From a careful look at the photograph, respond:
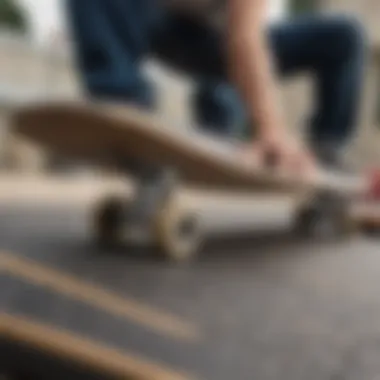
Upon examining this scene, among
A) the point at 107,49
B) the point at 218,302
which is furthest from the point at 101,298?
the point at 107,49

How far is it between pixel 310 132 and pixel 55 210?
2.16ft

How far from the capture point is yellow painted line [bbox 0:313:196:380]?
0.65 m

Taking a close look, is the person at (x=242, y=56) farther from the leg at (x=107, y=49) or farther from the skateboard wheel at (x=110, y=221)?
the skateboard wheel at (x=110, y=221)

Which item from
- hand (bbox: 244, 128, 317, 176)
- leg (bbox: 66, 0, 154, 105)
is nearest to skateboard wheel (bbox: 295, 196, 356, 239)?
hand (bbox: 244, 128, 317, 176)

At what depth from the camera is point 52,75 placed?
17.8 feet

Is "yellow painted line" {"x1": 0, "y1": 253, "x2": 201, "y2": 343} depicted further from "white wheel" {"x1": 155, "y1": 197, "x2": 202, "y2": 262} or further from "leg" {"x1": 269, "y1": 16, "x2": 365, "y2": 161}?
"leg" {"x1": 269, "y1": 16, "x2": 365, "y2": 161}

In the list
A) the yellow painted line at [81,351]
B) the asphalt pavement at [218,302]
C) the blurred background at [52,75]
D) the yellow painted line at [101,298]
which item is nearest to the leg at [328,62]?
the asphalt pavement at [218,302]

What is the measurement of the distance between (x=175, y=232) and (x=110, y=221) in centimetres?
16

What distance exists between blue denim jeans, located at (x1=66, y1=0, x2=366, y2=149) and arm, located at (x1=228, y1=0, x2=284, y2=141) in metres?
0.13

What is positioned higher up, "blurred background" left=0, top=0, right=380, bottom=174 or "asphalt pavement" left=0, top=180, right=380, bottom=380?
"blurred background" left=0, top=0, right=380, bottom=174

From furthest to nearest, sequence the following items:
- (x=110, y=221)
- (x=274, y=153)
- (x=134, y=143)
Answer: (x=110, y=221)
(x=274, y=153)
(x=134, y=143)

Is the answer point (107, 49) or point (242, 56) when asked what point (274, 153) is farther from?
point (107, 49)

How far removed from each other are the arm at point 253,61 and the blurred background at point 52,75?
3.13m

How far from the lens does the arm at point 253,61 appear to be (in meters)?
1.20
